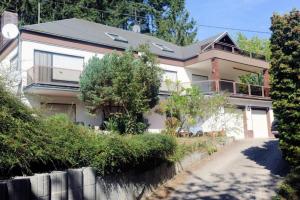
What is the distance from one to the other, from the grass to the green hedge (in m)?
4.44

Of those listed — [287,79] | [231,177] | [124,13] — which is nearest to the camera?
[287,79]

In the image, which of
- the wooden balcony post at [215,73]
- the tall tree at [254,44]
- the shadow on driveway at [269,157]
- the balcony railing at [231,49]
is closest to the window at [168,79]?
the wooden balcony post at [215,73]

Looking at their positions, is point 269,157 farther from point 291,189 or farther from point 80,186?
point 80,186

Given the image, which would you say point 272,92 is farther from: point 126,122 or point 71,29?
point 71,29

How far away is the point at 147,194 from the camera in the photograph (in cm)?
1105

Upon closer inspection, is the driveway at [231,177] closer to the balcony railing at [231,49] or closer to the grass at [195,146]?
the grass at [195,146]

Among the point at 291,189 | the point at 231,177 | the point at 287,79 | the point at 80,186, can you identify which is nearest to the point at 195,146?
the point at 231,177

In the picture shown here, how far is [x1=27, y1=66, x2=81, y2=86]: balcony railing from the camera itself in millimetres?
19225

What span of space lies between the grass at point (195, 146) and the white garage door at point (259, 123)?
933 cm

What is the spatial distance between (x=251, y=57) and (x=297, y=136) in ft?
61.0

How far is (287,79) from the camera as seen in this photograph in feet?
40.6

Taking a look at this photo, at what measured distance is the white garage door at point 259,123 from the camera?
2742cm

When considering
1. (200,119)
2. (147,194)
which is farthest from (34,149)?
(200,119)

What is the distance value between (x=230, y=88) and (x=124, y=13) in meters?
19.0
